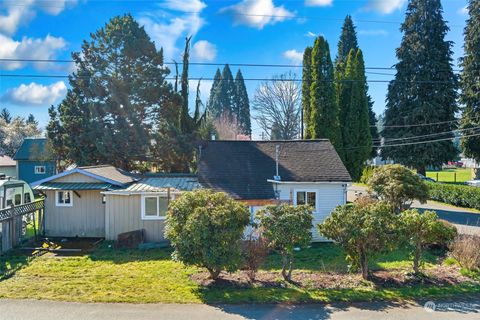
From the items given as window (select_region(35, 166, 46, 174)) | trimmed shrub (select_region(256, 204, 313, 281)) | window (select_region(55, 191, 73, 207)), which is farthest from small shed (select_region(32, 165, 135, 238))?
window (select_region(35, 166, 46, 174))

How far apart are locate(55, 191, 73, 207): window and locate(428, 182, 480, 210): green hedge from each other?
25747mm

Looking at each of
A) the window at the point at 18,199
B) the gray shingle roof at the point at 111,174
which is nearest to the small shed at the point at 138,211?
the gray shingle roof at the point at 111,174

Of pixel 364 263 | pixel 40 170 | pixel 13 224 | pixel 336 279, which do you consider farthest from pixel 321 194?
pixel 40 170

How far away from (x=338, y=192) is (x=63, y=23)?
47.2 feet

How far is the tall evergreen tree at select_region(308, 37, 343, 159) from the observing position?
31438 millimetres

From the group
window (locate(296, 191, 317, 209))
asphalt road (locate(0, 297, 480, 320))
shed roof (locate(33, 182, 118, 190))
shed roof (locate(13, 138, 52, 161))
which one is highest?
shed roof (locate(13, 138, 52, 161))

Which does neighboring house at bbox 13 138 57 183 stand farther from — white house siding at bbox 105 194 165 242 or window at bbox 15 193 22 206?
white house siding at bbox 105 194 165 242

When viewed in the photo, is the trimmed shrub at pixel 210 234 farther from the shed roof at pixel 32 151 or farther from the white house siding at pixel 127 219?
the shed roof at pixel 32 151

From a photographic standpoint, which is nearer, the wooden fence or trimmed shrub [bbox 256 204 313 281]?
trimmed shrub [bbox 256 204 313 281]

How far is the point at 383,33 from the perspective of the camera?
50.9 ft

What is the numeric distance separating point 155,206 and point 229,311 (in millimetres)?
8342

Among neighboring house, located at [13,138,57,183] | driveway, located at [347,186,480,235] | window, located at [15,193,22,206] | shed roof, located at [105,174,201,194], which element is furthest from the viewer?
neighboring house, located at [13,138,57,183]

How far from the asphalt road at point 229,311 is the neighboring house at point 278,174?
675cm

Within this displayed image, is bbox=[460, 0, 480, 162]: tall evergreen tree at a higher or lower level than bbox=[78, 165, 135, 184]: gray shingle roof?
higher
